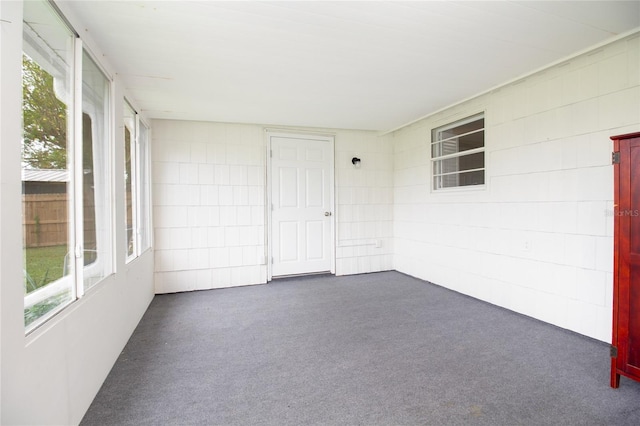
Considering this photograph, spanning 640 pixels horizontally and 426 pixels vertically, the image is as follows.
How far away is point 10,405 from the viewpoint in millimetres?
1101

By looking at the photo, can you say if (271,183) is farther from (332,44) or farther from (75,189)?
(75,189)

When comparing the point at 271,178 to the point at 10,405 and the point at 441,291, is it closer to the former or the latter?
the point at 441,291

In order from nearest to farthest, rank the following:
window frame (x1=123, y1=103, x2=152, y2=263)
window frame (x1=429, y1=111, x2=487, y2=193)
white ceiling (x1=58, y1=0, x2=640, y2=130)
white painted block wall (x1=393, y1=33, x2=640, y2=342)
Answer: white ceiling (x1=58, y1=0, x2=640, y2=130), white painted block wall (x1=393, y1=33, x2=640, y2=342), window frame (x1=123, y1=103, x2=152, y2=263), window frame (x1=429, y1=111, x2=487, y2=193)

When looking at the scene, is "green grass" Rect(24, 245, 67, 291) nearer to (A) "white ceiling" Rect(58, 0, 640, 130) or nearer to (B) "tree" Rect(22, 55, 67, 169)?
(B) "tree" Rect(22, 55, 67, 169)

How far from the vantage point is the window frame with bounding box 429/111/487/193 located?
3588 mm

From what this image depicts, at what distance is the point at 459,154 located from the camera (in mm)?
3896

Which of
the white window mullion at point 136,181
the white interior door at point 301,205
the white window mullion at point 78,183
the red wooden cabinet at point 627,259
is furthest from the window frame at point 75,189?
the red wooden cabinet at point 627,259

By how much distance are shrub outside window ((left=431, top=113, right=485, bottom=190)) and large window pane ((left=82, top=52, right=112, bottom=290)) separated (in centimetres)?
372

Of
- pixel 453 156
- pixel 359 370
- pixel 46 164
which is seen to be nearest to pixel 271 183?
pixel 453 156

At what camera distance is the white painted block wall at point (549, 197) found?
2.44 meters

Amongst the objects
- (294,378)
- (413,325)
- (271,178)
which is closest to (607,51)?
(413,325)

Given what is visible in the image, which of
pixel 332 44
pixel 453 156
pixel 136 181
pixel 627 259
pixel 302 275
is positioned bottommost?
pixel 302 275

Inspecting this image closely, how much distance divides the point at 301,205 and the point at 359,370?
9.64ft

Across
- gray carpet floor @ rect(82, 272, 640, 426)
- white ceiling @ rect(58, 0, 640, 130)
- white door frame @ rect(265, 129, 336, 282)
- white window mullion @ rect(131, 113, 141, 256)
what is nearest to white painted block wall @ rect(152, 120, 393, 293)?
white door frame @ rect(265, 129, 336, 282)
